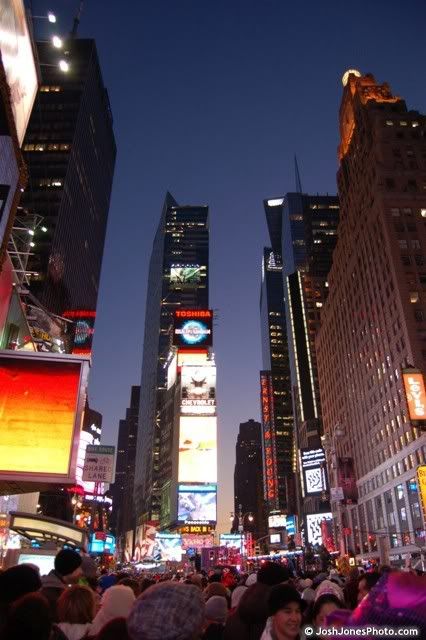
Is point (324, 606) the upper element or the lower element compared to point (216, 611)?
upper

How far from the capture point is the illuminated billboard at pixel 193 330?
237ft

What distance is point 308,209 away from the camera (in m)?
173

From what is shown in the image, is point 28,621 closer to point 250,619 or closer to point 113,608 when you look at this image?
point 113,608

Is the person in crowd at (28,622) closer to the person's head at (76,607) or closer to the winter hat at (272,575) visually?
the person's head at (76,607)

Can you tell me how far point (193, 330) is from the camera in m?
73.1

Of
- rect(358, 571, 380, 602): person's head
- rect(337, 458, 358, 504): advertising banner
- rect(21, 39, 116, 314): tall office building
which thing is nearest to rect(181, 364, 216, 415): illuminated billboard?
rect(337, 458, 358, 504): advertising banner

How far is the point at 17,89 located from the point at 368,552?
80802 mm

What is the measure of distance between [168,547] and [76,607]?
207ft

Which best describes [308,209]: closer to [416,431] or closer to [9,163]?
[416,431]

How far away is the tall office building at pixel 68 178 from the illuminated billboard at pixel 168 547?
163ft

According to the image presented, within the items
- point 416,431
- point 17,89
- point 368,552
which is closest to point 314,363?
point 368,552

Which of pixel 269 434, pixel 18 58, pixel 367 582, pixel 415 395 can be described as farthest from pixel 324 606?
pixel 269 434

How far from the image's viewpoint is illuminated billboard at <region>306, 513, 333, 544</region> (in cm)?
7594

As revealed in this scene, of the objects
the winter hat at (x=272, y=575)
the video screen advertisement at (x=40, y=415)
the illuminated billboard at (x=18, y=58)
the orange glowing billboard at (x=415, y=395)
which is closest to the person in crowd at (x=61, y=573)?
the winter hat at (x=272, y=575)
